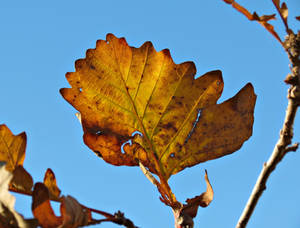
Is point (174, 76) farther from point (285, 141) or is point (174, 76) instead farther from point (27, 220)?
point (27, 220)

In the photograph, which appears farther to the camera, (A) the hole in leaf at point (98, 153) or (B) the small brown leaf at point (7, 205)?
(A) the hole in leaf at point (98, 153)

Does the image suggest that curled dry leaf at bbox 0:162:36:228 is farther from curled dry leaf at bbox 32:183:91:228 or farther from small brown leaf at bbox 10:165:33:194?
small brown leaf at bbox 10:165:33:194

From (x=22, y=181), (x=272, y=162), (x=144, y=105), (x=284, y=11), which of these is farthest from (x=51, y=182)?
(x=284, y=11)

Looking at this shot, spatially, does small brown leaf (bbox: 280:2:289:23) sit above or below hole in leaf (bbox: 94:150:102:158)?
above

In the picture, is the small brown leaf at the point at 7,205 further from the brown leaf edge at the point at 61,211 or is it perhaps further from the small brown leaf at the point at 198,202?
the small brown leaf at the point at 198,202

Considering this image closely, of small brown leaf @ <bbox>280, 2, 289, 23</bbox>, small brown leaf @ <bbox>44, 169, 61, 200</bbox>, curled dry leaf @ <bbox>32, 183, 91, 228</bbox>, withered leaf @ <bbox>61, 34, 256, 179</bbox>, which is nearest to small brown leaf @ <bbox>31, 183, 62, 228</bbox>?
curled dry leaf @ <bbox>32, 183, 91, 228</bbox>

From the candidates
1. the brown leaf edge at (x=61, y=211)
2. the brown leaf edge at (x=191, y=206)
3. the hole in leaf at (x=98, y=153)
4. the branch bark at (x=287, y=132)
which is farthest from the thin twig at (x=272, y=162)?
the hole in leaf at (x=98, y=153)

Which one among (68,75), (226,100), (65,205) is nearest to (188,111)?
(226,100)
